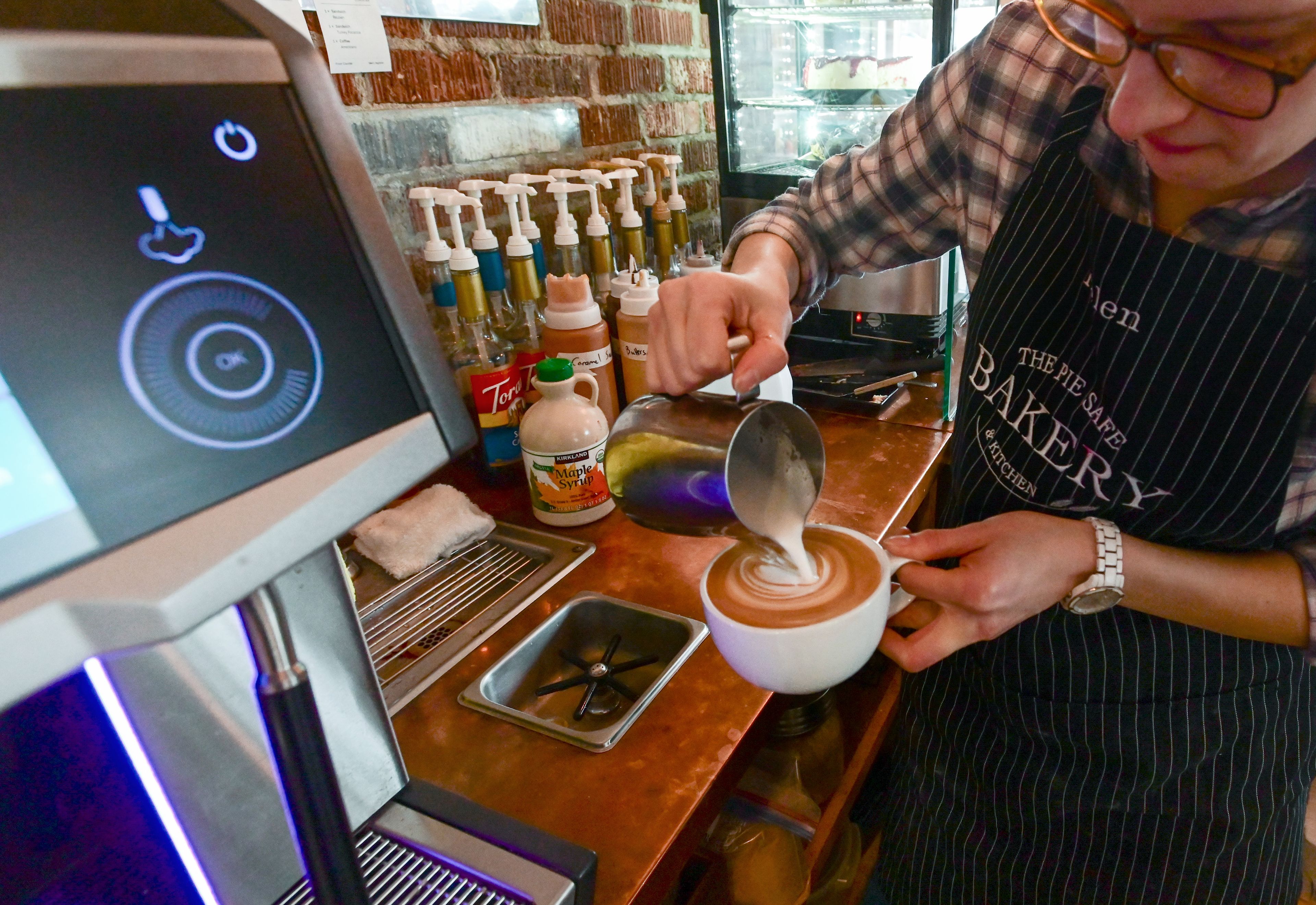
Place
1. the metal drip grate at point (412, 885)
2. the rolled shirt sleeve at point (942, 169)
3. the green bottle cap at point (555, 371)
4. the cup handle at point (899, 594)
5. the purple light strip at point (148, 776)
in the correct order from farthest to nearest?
1. the green bottle cap at point (555, 371)
2. the rolled shirt sleeve at point (942, 169)
3. the cup handle at point (899, 594)
4. the metal drip grate at point (412, 885)
5. the purple light strip at point (148, 776)

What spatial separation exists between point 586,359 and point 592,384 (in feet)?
0.14

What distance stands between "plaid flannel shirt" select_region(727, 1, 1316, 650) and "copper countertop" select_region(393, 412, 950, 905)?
417 millimetres

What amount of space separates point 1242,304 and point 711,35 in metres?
1.40

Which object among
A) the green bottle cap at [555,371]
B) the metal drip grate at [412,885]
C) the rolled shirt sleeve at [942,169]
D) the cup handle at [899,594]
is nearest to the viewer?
the metal drip grate at [412,885]

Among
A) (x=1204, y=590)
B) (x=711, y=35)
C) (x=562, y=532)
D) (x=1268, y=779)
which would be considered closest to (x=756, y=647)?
(x=1204, y=590)

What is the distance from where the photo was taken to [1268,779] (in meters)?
0.92

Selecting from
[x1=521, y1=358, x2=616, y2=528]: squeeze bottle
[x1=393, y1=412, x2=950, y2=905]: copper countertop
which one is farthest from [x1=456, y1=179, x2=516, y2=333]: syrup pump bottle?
[x1=393, y1=412, x2=950, y2=905]: copper countertop

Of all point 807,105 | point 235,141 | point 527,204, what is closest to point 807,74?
point 807,105

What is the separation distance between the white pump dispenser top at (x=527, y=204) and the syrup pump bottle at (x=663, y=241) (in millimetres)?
221

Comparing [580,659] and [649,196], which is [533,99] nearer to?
[649,196]

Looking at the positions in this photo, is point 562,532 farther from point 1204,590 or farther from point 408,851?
point 1204,590

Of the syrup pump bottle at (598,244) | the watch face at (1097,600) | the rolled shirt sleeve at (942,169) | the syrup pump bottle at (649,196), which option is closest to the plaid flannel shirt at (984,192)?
the rolled shirt sleeve at (942,169)

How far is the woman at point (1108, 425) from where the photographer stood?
70 cm

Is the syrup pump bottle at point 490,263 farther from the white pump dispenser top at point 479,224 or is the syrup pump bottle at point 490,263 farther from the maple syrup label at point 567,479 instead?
the maple syrup label at point 567,479
